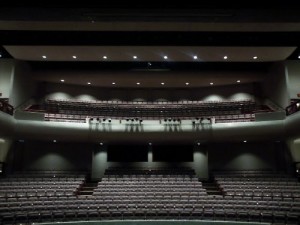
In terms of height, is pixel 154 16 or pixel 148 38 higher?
pixel 154 16

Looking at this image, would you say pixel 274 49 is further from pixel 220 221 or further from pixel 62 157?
pixel 62 157

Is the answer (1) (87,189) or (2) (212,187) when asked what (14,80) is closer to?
(1) (87,189)

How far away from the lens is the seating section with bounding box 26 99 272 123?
552 inches

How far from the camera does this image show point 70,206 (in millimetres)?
10219

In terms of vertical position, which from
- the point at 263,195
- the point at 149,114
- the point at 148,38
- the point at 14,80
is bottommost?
the point at 263,195

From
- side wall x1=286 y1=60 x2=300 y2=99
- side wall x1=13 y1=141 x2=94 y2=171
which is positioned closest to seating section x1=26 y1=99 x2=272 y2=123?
side wall x1=286 y1=60 x2=300 y2=99

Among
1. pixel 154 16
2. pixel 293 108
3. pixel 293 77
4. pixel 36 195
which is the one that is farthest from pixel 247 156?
pixel 36 195

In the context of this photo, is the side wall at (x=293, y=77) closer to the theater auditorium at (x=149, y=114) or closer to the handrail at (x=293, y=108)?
the theater auditorium at (x=149, y=114)

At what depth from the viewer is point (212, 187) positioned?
13336 mm

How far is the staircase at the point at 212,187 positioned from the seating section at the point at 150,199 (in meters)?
0.31

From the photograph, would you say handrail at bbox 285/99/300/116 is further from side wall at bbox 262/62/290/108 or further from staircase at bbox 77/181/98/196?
staircase at bbox 77/181/98/196

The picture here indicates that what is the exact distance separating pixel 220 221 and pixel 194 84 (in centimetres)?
871

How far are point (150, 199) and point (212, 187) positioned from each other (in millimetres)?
3564

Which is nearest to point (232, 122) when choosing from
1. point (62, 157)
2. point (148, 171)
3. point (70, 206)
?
point (148, 171)
